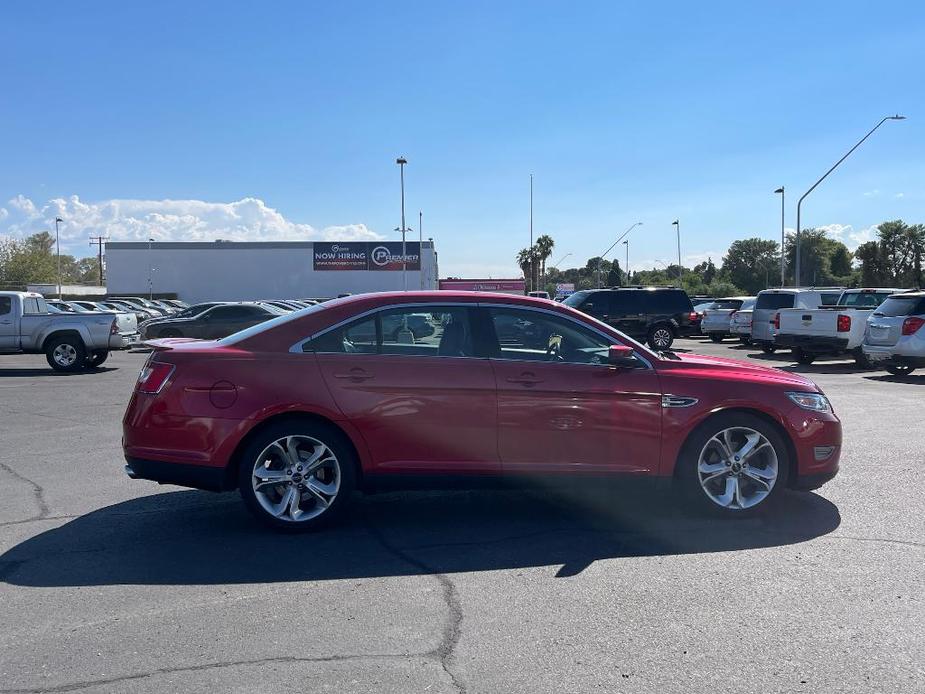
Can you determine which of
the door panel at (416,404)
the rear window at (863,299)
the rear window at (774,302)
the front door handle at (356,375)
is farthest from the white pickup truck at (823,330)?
the front door handle at (356,375)

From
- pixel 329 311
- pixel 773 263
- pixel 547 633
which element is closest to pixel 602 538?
pixel 547 633

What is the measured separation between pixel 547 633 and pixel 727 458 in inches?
98.8

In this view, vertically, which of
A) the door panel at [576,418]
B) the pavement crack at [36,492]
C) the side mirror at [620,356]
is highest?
the side mirror at [620,356]

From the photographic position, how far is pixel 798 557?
5.08 meters

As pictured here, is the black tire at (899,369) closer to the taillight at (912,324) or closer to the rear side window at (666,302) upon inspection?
the taillight at (912,324)

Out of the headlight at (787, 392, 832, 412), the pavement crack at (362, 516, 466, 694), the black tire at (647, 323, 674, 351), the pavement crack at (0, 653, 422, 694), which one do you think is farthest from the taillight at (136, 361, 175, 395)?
the black tire at (647, 323, 674, 351)

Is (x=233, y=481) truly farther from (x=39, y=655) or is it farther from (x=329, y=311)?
(x=39, y=655)

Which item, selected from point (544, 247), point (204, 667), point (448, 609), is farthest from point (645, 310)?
point (544, 247)

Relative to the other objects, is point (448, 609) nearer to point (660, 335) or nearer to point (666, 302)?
point (660, 335)

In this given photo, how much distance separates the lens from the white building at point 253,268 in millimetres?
66188

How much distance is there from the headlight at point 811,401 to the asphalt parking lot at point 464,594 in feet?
2.64

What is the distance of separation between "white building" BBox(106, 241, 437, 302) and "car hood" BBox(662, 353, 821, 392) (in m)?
60.0

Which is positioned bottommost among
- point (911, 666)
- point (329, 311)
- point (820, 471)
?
point (911, 666)

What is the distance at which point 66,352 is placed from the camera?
58.0 feet
